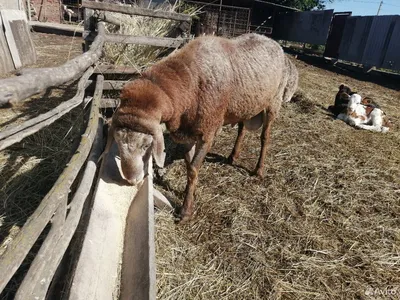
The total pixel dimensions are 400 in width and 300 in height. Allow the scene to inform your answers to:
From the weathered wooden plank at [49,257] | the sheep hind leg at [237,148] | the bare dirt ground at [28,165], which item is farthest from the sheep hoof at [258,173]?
the weathered wooden plank at [49,257]

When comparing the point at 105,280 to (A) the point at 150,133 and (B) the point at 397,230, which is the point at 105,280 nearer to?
(A) the point at 150,133

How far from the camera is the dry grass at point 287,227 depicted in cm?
283

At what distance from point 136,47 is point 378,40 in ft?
52.3

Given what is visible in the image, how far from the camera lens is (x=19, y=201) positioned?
3156 millimetres

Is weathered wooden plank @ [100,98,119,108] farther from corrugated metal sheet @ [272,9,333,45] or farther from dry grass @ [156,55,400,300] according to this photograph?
corrugated metal sheet @ [272,9,333,45]

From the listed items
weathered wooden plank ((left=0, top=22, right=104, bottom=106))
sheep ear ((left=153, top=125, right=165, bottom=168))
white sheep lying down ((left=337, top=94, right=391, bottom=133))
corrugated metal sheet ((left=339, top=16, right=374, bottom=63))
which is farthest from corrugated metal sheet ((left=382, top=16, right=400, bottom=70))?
weathered wooden plank ((left=0, top=22, right=104, bottom=106))

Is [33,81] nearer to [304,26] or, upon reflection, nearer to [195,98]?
[195,98]

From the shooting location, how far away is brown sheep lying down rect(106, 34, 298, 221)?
8.92 feet

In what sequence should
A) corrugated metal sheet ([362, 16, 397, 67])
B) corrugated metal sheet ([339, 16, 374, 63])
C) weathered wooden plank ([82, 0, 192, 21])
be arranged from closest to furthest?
weathered wooden plank ([82, 0, 192, 21])
corrugated metal sheet ([362, 16, 397, 67])
corrugated metal sheet ([339, 16, 374, 63])

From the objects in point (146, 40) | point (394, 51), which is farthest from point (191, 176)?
point (394, 51)

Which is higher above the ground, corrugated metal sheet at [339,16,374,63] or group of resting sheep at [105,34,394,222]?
corrugated metal sheet at [339,16,374,63]

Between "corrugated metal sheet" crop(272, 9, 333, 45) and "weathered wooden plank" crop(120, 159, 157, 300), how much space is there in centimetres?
2357

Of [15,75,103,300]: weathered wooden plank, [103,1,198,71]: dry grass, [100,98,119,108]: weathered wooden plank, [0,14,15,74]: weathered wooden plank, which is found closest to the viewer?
[15,75,103,300]: weathered wooden plank

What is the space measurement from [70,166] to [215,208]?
2.12m
